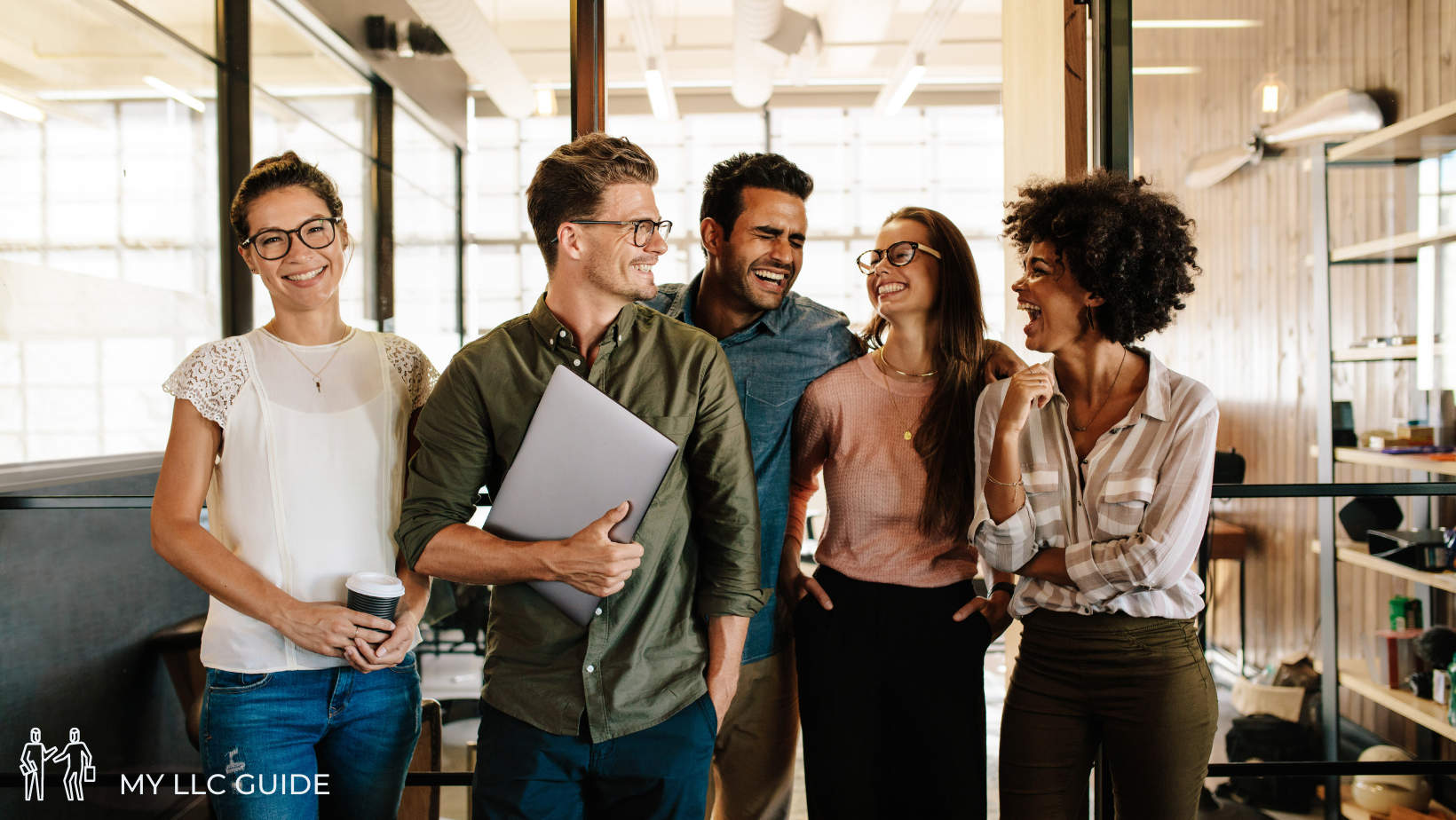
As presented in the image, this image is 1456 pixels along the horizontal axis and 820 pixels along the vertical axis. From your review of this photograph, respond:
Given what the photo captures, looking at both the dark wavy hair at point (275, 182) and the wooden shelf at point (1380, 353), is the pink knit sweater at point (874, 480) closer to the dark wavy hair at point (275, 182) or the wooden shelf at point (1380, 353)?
the dark wavy hair at point (275, 182)

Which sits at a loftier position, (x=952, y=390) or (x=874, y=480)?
(x=952, y=390)

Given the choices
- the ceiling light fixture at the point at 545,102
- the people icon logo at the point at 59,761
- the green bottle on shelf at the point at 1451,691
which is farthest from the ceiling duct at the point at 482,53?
the green bottle on shelf at the point at 1451,691

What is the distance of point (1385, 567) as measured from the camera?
3.21m

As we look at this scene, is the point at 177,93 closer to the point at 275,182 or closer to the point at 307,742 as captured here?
the point at 275,182

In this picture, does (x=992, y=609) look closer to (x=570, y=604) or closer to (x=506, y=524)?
(x=570, y=604)

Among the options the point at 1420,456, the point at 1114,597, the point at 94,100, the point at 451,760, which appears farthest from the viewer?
the point at 451,760

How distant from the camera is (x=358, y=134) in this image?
140 inches

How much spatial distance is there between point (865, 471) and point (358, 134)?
9.26 ft

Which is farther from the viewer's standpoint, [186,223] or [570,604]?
[186,223]

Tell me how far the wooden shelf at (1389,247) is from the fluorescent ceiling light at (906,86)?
4.15 m

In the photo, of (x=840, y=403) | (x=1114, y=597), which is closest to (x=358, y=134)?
(x=840, y=403)

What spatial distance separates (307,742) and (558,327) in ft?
2.54

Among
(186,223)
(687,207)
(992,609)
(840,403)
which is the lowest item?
(992,609)

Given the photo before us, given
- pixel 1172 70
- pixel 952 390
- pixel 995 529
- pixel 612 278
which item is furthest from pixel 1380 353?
pixel 612 278
